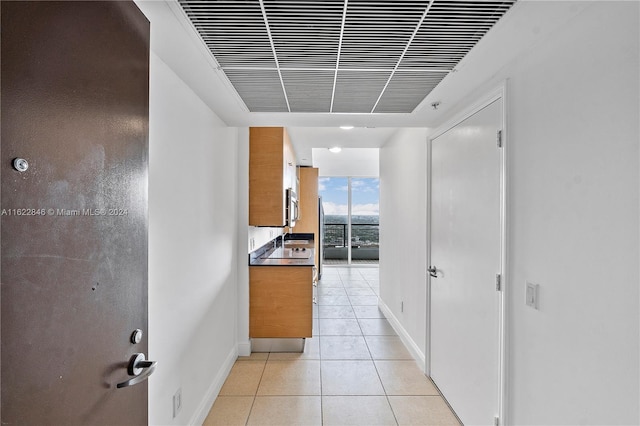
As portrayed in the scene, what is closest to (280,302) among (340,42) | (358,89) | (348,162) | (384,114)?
(384,114)

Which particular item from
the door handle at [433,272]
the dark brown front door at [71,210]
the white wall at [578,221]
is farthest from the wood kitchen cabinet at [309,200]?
the dark brown front door at [71,210]

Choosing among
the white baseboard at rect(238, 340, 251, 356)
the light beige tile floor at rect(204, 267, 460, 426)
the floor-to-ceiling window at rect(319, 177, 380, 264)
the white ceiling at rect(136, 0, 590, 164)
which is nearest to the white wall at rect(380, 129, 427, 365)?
the light beige tile floor at rect(204, 267, 460, 426)

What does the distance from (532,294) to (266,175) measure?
8.46 feet

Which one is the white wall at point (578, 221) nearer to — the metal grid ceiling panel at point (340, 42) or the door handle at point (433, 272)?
the metal grid ceiling panel at point (340, 42)

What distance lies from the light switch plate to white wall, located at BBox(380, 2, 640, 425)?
0.11 feet

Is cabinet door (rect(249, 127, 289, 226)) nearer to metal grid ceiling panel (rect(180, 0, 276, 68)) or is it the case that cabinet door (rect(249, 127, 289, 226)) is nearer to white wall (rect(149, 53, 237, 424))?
white wall (rect(149, 53, 237, 424))

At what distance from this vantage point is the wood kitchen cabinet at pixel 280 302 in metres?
3.20

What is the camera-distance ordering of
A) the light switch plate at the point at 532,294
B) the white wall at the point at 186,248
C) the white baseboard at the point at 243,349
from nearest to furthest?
1. the light switch plate at the point at 532,294
2. the white wall at the point at 186,248
3. the white baseboard at the point at 243,349

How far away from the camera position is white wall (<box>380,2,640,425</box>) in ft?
3.28

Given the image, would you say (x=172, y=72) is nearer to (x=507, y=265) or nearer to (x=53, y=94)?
(x=53, y=94)

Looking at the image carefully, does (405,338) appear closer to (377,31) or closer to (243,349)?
(243,349)

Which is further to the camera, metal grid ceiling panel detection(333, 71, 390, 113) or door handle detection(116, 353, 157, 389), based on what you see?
metal grid ceiling panel detection(333, 71, 390, 113)

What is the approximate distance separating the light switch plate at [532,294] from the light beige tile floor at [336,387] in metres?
1.23

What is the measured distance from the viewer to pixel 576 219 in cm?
119
